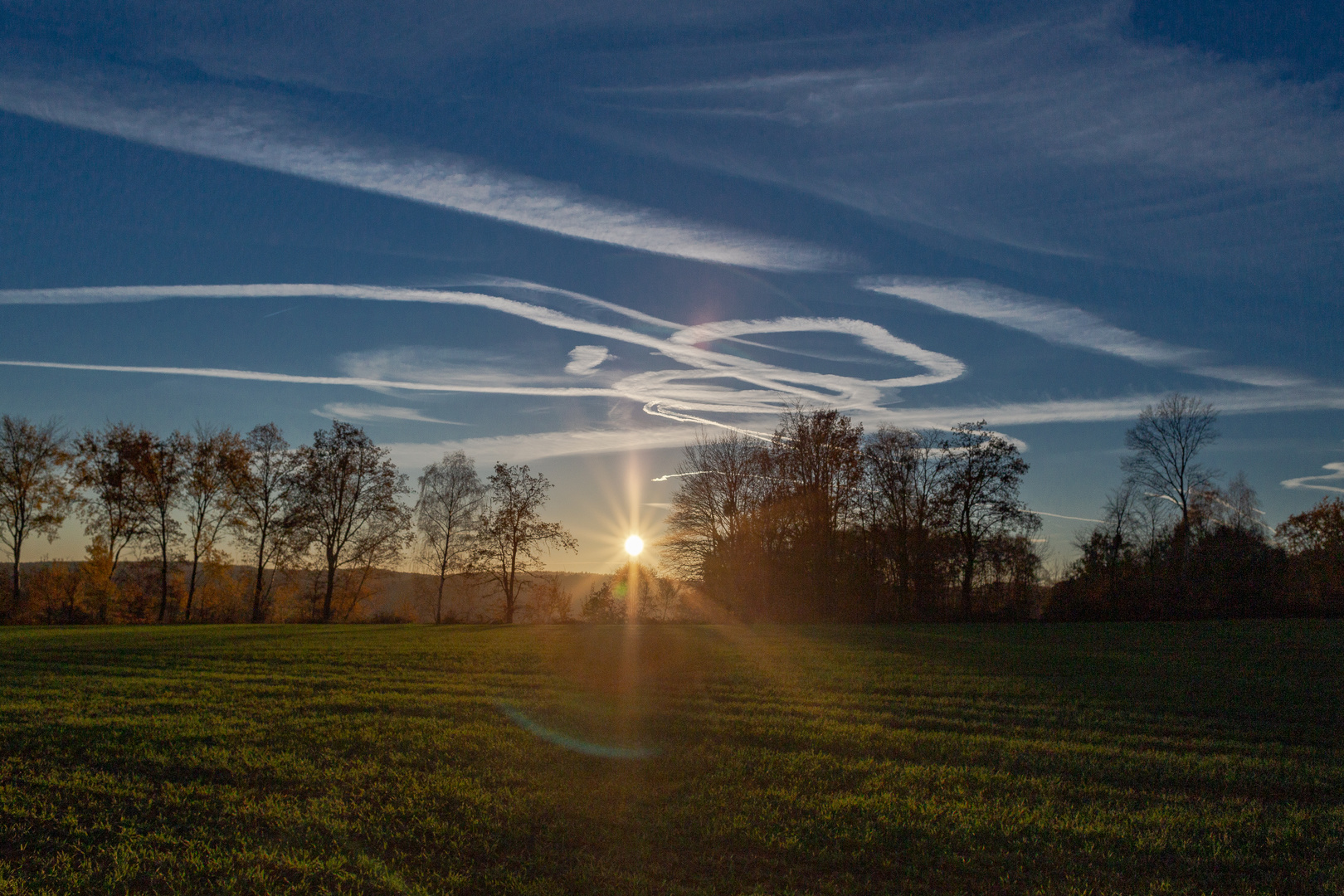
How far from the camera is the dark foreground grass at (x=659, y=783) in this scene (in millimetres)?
4977

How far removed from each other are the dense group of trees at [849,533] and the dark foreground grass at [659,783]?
28.1 metres

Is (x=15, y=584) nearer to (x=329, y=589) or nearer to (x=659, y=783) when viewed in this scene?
(x=329, y=589)

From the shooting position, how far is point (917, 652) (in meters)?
20.3

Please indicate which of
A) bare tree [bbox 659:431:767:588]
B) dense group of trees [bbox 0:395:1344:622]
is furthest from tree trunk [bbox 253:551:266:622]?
bare tree [bbox 659:431:767:588]

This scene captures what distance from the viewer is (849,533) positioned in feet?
145

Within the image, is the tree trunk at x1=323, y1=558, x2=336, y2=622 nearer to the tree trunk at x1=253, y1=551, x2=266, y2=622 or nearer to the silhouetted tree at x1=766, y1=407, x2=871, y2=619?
Answer: the tree trunk at x1=253, y1=551, x2=266, y2=622

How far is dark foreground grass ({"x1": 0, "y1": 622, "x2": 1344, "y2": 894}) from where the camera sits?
498 cm

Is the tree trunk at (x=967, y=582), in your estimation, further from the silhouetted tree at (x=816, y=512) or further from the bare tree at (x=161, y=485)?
the bare tree at (x=161, y=485)

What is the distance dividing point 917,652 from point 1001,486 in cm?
2604

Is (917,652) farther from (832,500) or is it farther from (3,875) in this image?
(832,500)

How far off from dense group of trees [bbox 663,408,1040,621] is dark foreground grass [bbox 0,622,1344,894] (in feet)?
92.3

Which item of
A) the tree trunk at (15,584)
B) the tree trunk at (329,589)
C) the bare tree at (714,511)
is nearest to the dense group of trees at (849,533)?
the bare tree at (714,511)

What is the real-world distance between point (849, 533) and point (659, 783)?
3910 cm

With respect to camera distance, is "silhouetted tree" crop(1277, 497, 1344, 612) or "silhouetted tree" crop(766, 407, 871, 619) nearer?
"silhouetted tree" crop(1277, 497, 1344, 612)
